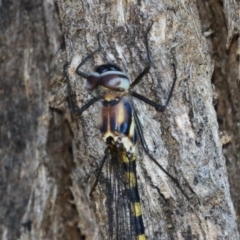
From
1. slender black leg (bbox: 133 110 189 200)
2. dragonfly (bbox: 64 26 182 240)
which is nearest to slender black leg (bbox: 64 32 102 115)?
dragonfly (bbox: 64 26 182 240)

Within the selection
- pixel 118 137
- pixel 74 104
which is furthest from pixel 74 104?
pixel 118 137

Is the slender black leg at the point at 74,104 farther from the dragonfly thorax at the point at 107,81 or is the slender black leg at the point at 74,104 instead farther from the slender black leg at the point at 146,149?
the slender black leg at the point at 146,149

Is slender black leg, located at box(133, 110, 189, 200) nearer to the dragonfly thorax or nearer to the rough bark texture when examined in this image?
the rough bark texture

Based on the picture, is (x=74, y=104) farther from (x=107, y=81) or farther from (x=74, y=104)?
(x=107, y=81)

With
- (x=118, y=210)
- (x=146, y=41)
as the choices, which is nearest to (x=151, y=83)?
(x=146, y=41)

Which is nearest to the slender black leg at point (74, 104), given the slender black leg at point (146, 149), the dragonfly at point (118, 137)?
the dragonfly at point (118, 137)

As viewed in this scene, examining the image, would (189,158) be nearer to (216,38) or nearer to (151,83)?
(151,83)
